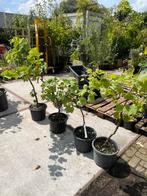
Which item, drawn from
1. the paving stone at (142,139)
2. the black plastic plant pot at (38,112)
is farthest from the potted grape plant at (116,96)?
the black plastic plant pot at (38,112)

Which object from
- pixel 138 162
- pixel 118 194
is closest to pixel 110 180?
pixel 118 194

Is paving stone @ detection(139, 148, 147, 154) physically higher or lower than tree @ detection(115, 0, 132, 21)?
lower

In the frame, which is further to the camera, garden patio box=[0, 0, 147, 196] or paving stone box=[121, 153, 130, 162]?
paving stone box=[121, 153, 130, 162]

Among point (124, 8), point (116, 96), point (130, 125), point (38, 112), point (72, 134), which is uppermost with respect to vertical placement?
point (124, 8)

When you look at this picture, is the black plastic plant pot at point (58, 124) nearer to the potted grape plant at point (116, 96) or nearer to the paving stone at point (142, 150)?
the potted grape plant at point (116, 96)

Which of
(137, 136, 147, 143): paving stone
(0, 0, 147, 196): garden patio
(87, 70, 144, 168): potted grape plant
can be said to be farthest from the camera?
(137, 136, 147, 143): paving stone

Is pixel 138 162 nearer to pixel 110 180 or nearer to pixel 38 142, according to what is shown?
pixel 110 180

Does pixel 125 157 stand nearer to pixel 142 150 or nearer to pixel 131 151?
pixel 131 151

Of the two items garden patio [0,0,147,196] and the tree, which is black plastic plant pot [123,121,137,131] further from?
the tree

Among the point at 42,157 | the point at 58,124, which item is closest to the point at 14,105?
the point at 58,124

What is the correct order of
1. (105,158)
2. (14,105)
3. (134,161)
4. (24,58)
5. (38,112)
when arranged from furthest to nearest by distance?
(14,105) < (38,112) < (24,58) < (134,161) < (105,158)

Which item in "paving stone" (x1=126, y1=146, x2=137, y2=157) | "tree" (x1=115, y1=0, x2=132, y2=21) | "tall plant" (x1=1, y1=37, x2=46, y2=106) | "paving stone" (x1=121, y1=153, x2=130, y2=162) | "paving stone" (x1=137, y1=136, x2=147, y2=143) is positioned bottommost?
"paving stone" (x1=121, y1=153, x2=130, y2=162)

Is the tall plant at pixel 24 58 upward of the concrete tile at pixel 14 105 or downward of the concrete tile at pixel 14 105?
upward

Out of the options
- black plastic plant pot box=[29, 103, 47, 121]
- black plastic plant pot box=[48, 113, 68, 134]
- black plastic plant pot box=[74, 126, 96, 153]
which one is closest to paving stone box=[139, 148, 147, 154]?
black plastic plant pot box=[74, 126, 96, 153]
